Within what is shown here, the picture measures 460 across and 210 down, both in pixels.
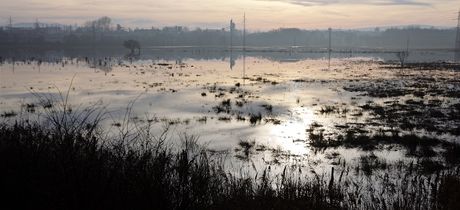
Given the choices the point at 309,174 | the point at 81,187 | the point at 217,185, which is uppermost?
the point at 81,187

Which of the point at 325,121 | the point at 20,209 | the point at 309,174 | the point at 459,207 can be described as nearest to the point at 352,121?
the point at 325,121

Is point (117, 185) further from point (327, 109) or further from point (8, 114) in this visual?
point (327, 109)

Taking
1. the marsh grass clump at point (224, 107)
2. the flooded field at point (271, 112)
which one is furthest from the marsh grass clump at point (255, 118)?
the marsh grass clump at point (224, 107)

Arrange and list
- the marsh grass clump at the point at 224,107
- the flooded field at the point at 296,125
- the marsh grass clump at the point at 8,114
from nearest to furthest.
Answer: the flooded field at the point at 296,125 → the marsh grass clump at the point at 8,114 → the marsh grass clump at the point at 224,107

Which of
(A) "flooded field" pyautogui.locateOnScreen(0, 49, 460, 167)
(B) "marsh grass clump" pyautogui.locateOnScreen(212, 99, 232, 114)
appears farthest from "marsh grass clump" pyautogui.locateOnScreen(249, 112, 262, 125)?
(B) "marsh grass clump" pyautogui.locateOnScreen(212, 99, 232, 114)

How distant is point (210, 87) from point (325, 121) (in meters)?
17.1

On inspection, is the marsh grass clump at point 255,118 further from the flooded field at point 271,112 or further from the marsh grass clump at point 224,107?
the marsh grass clump at point 224,107

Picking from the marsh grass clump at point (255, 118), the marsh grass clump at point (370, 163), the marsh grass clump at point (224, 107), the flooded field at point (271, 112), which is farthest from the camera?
the marsh grass clump at point (224, 107)

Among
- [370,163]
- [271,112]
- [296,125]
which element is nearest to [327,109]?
[271,112]

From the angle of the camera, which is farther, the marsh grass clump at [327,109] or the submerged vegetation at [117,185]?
the marsh grass clump at [327,109]

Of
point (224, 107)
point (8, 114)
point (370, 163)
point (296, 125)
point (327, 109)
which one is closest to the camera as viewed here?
point (370, 163)

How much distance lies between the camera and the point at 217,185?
343 inches

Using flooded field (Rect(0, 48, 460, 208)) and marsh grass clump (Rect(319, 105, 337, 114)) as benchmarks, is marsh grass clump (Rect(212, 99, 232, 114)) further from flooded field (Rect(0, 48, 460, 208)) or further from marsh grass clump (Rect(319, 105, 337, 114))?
marsh grass clump (Rect(319, 105, 337, 114))

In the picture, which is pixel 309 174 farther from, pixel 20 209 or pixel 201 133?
pixel 20 209
